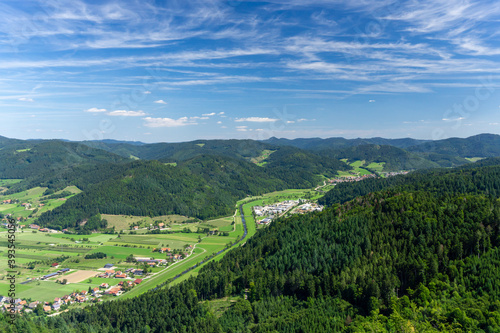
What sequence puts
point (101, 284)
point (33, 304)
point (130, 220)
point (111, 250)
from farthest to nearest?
1. point (130, 220)
2. point (111, 250)
3. point (101, 284)
4. point (33, 304)

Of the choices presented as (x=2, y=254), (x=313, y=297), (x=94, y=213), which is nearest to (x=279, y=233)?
(x=313, y=297)

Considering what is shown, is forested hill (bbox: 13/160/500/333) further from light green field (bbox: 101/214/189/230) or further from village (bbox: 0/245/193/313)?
light green field (bbox: 101/214/189/230)

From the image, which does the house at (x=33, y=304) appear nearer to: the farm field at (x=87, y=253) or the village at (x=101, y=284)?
the village at (x=101, y=284)

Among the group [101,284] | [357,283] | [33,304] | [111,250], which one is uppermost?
[357,283]

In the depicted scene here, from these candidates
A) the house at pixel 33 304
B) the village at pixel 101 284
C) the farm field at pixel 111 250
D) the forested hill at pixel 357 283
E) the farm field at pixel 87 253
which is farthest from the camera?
the farm field at pixel 111 250

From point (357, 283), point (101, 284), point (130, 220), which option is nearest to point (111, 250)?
point (101, 284)

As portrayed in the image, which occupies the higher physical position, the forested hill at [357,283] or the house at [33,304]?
the forested hill at [357,283]

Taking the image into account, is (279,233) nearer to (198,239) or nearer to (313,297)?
(313,297)

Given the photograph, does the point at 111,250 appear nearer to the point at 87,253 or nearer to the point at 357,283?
the point at 87,253

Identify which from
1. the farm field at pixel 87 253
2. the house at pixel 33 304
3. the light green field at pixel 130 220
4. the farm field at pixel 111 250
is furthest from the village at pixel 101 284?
the light green field at pixel 130 220
